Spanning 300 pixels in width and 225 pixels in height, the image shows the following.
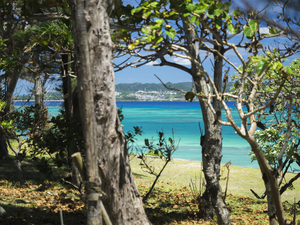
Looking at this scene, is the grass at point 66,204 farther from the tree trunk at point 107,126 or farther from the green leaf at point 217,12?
the green leaf at point 217,12

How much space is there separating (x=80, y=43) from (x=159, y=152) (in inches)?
187

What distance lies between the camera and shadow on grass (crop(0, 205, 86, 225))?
4622mm

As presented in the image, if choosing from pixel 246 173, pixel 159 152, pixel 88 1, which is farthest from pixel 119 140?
pixel 246 173

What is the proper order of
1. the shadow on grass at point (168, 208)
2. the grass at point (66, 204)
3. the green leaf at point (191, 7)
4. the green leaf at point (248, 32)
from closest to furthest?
1. the green leaf at point (248, 32)
2. the green leaf at point (191, 7)
3. the grass at point (66, 204)
4. the shadow on grass at point (168, 208)

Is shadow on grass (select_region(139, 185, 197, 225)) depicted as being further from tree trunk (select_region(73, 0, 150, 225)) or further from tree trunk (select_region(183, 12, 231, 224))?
tree trunk (select_region(73, 0, 150, 225))

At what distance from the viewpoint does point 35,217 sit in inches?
206

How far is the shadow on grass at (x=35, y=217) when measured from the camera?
182 inches

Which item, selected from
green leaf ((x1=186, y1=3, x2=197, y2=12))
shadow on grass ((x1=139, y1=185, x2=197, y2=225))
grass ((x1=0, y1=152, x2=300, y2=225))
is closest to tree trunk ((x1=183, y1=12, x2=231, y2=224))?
grass ((x1=0, y1=152, x2=300, y2=225))

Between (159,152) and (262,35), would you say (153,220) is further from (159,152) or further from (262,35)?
(262,35)

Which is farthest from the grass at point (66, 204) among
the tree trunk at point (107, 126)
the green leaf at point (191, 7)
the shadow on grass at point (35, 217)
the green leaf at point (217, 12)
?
the green leaf at point (217, 12)

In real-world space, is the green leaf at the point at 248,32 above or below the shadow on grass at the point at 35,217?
above

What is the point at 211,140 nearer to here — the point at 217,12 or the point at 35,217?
the point at 217,12

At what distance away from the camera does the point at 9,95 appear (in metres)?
10.4

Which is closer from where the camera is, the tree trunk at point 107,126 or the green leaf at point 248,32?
the green leaf at point 248,32
